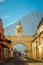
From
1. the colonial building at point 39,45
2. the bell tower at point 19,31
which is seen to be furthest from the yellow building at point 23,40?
the colonial building at point 39,45

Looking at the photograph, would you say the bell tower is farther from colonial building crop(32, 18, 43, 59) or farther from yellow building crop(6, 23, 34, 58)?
colonial building crop(32, 18, 43, 59)

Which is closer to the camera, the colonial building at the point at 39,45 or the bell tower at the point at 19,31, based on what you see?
the colonial building at the point at 39,45

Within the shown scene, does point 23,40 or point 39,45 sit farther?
point 23,40

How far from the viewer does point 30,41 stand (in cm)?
6969

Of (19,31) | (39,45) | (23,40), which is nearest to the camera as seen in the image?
(39,45)

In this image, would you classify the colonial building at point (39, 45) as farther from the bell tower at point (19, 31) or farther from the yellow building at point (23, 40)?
the bell tower at point (19, 31)

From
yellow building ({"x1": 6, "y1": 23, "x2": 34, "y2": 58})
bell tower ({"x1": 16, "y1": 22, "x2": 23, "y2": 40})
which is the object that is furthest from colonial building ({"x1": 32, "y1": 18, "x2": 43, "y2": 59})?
bell tower ({"x1": 16, "y1": 22, "x2": 23, "y2": 40})

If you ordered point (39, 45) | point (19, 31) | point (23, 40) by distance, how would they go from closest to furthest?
point (39, 45), point (23, 40), point (19, 31)

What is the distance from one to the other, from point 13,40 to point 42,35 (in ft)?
82.1

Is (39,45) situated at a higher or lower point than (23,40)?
lower

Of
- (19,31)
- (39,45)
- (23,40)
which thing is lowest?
(39,45)

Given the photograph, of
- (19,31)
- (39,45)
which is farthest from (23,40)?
(39,45)

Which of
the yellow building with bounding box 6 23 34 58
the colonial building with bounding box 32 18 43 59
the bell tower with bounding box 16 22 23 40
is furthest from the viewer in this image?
the bell tower with bounding box 16 22 23 40

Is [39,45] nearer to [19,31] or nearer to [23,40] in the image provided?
[23,40]
